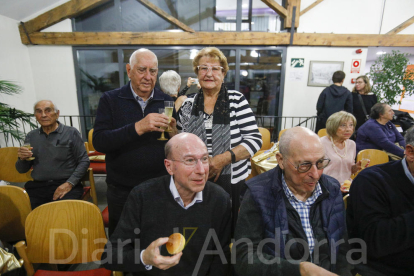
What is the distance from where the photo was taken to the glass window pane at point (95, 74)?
5812 millimetres

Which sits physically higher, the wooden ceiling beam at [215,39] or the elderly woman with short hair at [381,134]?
the wooden ceiling beam at [215,39]

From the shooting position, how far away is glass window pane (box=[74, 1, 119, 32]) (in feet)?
18.5

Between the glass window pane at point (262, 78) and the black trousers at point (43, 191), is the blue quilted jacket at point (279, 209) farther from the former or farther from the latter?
the glass window pane at point (262, 78)

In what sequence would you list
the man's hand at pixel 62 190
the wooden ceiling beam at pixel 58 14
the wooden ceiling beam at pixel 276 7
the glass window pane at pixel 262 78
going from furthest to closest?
the glass window pane at pixel 262 78 → the wooden ceiling beam at pixel 58 14 → the wooden ceiling beam at pixel 276 7 → the man's hand at pixel 62 190

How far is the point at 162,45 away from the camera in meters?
5.59

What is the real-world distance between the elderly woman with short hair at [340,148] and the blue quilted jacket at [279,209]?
3.73 ft

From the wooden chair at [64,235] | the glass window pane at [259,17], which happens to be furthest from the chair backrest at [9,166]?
the glass window pane at [259,17]

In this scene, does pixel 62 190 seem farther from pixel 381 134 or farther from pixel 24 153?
pixel 381 134

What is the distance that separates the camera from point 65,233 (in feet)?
4.69

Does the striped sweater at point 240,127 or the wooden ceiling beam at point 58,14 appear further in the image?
the wooden ceiling beam at point 58,14

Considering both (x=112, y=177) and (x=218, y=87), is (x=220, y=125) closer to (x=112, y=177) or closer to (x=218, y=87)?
(x=218, y=87)

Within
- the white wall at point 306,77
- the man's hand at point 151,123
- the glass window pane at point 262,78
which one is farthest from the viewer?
the glass window pane at point 262,78

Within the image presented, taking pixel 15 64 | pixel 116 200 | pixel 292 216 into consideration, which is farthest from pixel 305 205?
pixel 15 64

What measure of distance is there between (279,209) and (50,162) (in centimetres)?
225
